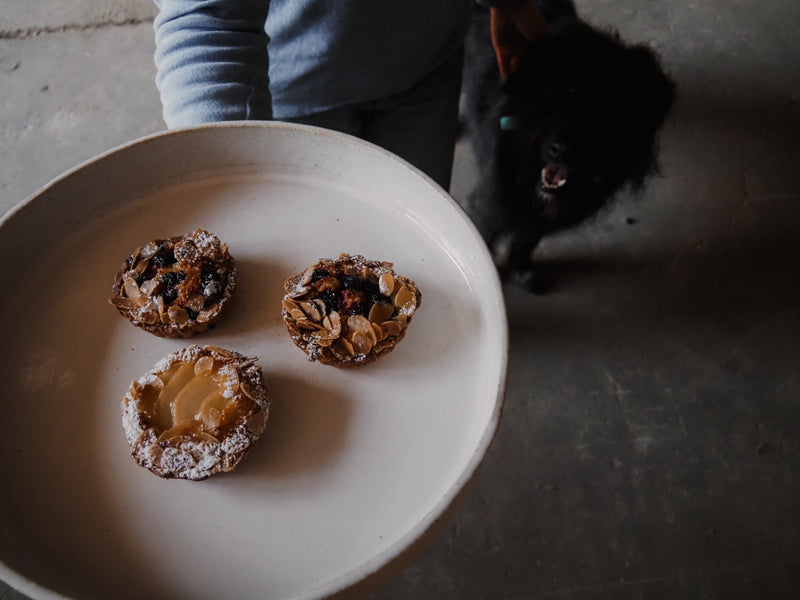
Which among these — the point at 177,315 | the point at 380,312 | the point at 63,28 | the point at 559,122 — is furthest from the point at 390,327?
the point at 63,28

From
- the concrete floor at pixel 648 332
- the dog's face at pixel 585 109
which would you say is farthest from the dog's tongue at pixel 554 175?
the concrete floor at pixel 648 332

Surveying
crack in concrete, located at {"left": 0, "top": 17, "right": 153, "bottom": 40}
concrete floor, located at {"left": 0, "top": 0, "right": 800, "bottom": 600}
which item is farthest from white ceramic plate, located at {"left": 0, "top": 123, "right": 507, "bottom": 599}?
crack in concrete, located at {"left": 0, "top": 17, "right": 153, "bottom": 40}

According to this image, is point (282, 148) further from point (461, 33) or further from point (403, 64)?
point (461, 33)

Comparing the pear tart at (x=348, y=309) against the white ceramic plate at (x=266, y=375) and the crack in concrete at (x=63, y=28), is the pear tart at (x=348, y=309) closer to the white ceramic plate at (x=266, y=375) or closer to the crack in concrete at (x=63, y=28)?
the white ceramic plate at (x=266, y=375)

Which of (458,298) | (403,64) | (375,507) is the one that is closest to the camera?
(375,507)

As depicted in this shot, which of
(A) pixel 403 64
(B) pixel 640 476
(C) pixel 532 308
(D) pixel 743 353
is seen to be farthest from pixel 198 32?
(D) pixel 743 353
